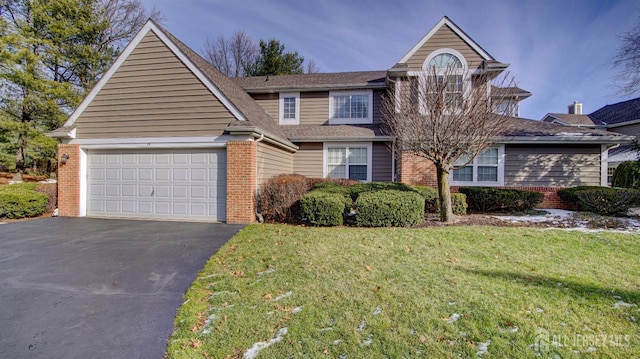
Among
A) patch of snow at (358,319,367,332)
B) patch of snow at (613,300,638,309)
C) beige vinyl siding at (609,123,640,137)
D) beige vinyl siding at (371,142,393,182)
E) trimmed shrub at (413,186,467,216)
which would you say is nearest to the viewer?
patch of snow at (358,319,367,332)

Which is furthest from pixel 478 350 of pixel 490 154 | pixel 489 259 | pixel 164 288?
→ pixel 490 154

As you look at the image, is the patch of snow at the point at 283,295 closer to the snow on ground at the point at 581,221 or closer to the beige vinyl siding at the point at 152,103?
the beige vinyl siding at the point at 152,103

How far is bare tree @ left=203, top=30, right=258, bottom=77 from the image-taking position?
30.7 meters

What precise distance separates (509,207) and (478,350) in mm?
9564

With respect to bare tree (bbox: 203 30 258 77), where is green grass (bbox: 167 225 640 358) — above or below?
below

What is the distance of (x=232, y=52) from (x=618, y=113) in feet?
121

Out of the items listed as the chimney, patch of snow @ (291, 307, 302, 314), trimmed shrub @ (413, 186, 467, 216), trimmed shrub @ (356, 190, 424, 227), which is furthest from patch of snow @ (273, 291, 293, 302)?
the chimney

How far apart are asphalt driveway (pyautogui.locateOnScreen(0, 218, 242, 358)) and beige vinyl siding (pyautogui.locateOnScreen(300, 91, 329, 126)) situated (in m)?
7.51

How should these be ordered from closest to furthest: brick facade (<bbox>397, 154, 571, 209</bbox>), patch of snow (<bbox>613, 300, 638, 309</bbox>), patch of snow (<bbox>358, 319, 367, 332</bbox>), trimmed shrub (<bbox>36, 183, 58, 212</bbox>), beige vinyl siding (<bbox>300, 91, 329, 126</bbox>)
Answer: patch of snow (<bbox>358, 319, 367, 332</bbox>) < patch of snow (<bbox>613, 300, 638, 309</bbox>) < trimmed shrub (<bbox>36, 183, 58, 212</bbox>) < brick facade (<bbox>397, 154, 571, 209</bbox>) < beige vinyl siding (<bbox>300, 91, 329, 126</bbox>)

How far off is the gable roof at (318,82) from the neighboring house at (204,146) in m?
1.47

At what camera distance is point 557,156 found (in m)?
11.1

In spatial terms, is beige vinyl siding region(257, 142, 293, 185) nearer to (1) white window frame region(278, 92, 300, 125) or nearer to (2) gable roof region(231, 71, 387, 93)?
(1) white window frame region(278, 92, 300, 125)

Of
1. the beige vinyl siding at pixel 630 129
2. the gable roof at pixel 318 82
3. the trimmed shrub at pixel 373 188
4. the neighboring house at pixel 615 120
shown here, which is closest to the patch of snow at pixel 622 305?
the trimmed shrub at pixel 373 188

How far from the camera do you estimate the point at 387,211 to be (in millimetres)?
7645
